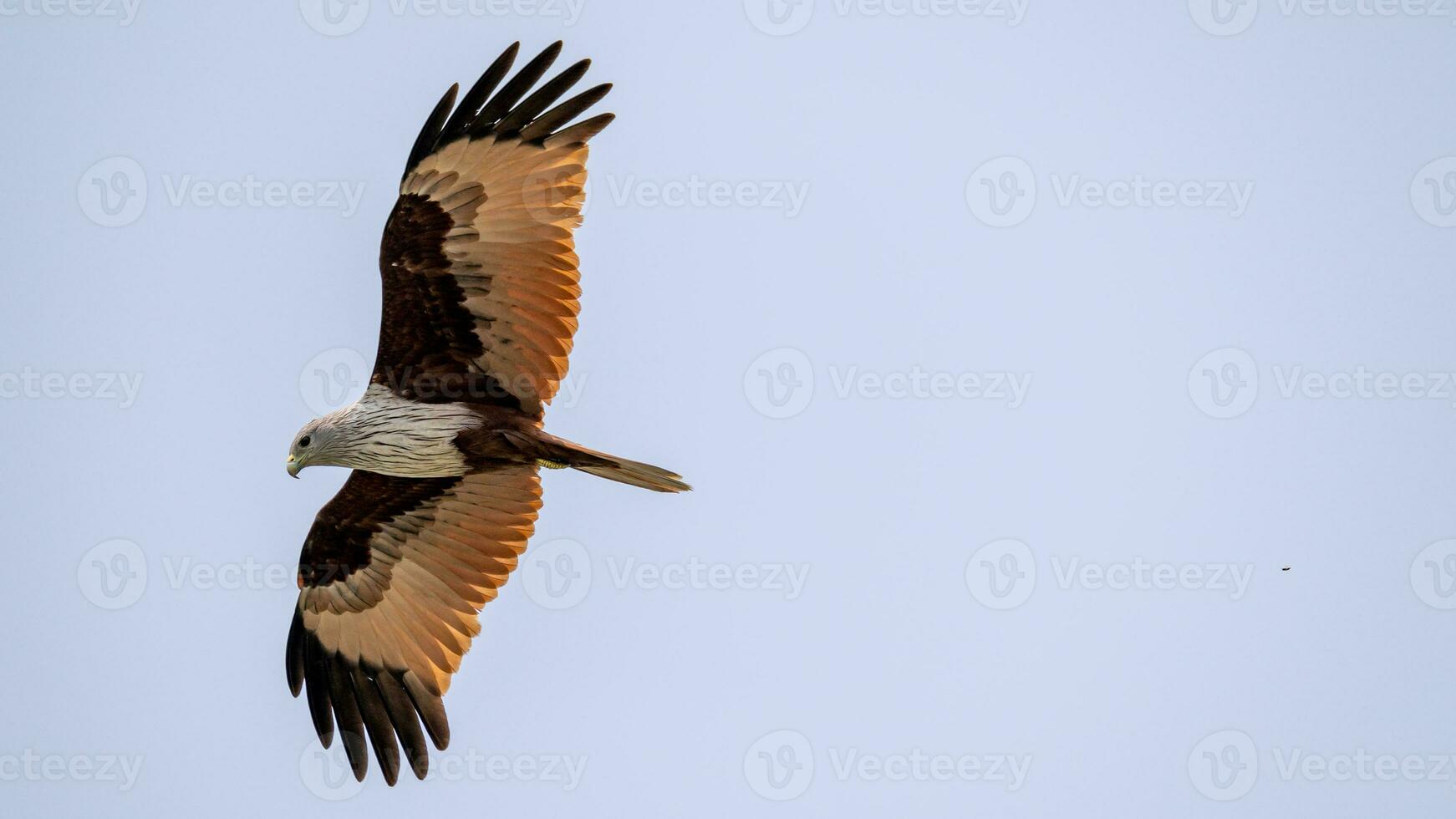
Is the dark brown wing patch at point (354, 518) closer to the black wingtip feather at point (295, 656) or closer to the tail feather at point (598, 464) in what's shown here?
the black wingtip feather at point (295, 656)

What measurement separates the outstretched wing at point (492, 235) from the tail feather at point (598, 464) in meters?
0.45

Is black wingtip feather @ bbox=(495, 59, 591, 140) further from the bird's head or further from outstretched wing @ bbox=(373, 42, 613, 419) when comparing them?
the bird's head

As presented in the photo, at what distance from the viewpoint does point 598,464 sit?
32.9 ft

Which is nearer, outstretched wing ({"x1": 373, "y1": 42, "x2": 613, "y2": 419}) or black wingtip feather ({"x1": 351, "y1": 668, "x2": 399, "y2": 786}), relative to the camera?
outstretched wing ({"x1": 373, "y1": 42, "x2": 613, "y2": 419})

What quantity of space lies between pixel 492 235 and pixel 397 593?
2894mm

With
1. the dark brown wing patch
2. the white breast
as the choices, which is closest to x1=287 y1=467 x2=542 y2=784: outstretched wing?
the dark brown wing patch

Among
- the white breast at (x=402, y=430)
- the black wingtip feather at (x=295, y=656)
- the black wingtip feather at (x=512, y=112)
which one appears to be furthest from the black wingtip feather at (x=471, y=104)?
the black wingtip feather at (x=295, y=656)

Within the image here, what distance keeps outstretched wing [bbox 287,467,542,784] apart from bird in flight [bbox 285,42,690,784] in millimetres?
12

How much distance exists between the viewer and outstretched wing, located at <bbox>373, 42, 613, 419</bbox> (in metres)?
10.1

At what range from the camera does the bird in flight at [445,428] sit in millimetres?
10078

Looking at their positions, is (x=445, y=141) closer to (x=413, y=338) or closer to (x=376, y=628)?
(x=413, y=338)

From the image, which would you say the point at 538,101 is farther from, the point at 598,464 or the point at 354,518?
the point at 354,518

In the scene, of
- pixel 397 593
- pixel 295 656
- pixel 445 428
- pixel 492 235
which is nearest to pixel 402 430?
pixel 445 428

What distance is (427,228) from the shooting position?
1016cm
